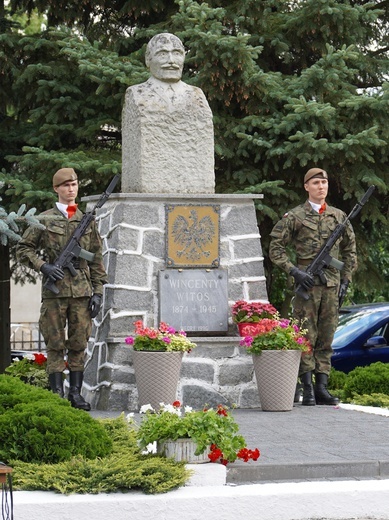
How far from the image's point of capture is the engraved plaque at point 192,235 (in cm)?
1096

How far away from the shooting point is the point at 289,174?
14.1 m

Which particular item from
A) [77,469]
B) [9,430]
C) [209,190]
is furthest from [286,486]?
[209,190]

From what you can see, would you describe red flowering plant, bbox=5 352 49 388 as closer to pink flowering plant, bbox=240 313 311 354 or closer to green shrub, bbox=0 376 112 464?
pink flowering plant, bbox=240 313 311 354

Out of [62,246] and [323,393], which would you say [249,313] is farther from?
[62,246]

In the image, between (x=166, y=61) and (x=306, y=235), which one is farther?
(x=166, y=61)

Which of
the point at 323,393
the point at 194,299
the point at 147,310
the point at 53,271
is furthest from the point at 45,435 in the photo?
the point at 323,393

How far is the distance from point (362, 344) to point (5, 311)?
16.5 feet

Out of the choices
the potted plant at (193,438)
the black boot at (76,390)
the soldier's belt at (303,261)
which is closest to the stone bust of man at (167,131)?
the soldier's belt at (303,261)

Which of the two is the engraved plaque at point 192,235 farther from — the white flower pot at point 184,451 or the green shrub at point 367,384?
the white flower pot at point 184,451

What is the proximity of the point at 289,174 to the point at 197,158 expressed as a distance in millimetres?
2961

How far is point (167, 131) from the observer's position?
11203 millimetres

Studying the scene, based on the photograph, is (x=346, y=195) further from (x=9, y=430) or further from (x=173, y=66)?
(x=9, y=430)

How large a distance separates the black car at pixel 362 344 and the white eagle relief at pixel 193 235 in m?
3.92

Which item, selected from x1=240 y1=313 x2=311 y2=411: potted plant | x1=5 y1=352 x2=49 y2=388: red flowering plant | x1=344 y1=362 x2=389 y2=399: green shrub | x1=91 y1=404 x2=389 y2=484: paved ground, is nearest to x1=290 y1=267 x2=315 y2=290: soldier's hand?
x1=240 y1=313 x2=311 y2=411: potted plant
